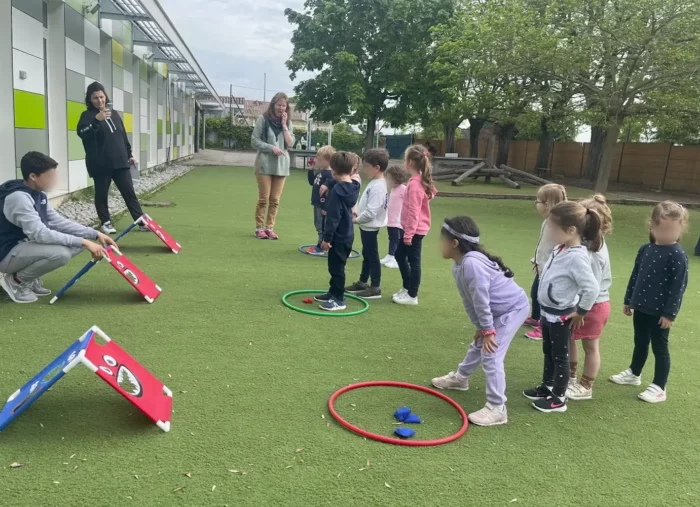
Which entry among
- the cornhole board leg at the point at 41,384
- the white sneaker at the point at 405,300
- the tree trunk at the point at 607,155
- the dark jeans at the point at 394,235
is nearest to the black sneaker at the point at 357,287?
the white sneaker at the point at 405,300

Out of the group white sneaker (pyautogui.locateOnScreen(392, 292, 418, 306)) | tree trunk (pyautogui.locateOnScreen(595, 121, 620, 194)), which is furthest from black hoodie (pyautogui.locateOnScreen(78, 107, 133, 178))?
tree trunk (pyautogui.locateOnScreen(595, 121, 620, 194))

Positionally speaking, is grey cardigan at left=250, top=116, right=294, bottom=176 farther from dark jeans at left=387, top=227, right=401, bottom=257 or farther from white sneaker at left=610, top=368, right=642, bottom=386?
white sneaker at left=610, top=368, right=642, bottom=386

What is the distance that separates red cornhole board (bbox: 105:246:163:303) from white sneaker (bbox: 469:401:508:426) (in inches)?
127

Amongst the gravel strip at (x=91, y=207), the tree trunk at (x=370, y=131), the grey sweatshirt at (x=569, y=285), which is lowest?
the gravel strip at (x=91, y=207)

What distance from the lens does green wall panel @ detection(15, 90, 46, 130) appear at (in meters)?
8.59

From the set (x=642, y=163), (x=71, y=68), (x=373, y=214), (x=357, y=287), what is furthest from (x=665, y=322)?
(x=642, y=163)

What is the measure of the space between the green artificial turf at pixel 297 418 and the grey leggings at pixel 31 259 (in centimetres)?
A: 32

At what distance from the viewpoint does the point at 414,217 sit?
5.71 m

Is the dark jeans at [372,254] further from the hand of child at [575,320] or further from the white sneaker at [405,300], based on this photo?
the hand of child at [575,320]

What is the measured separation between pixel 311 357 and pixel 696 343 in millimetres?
3628

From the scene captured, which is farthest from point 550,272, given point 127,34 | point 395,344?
point 127,34

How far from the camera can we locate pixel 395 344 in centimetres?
477

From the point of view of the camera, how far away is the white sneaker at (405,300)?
5.92 m

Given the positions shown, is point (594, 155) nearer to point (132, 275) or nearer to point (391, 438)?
point (132, 275)
